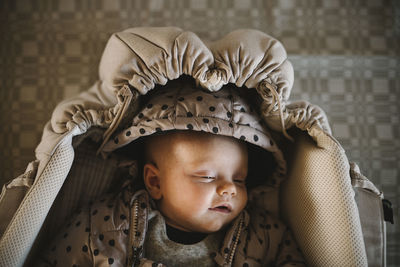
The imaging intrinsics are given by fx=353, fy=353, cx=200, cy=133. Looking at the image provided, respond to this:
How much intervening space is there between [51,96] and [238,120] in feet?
2.00

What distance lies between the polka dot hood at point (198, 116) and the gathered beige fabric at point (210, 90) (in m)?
0.03

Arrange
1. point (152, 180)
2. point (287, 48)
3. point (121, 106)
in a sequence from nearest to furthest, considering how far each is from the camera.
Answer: point (121, 106)
point (152, 180)
point (287, 48)

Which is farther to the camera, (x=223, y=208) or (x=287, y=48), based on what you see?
(x=287, y=48)

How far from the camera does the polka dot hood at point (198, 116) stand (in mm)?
800

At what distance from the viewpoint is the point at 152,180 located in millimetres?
899

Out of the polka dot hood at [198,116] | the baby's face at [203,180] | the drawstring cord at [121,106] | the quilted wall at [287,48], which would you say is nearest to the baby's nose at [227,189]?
the baby's face at [203,180]

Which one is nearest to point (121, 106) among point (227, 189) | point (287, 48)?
point (227, 189)

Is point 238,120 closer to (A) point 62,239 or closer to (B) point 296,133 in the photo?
(B) point 296,133

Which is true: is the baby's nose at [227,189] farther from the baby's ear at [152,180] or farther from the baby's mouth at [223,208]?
the baby's ear at [152,180]

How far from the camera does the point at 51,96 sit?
3.55ft

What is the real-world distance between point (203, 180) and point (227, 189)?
60mm

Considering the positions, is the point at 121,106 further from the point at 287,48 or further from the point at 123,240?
the point at 287,48

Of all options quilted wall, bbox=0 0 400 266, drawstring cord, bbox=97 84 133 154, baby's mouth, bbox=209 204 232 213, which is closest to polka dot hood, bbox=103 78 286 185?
drawstring cord, bbox=97 84 133 154

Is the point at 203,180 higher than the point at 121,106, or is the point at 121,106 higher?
the point at 121,106
